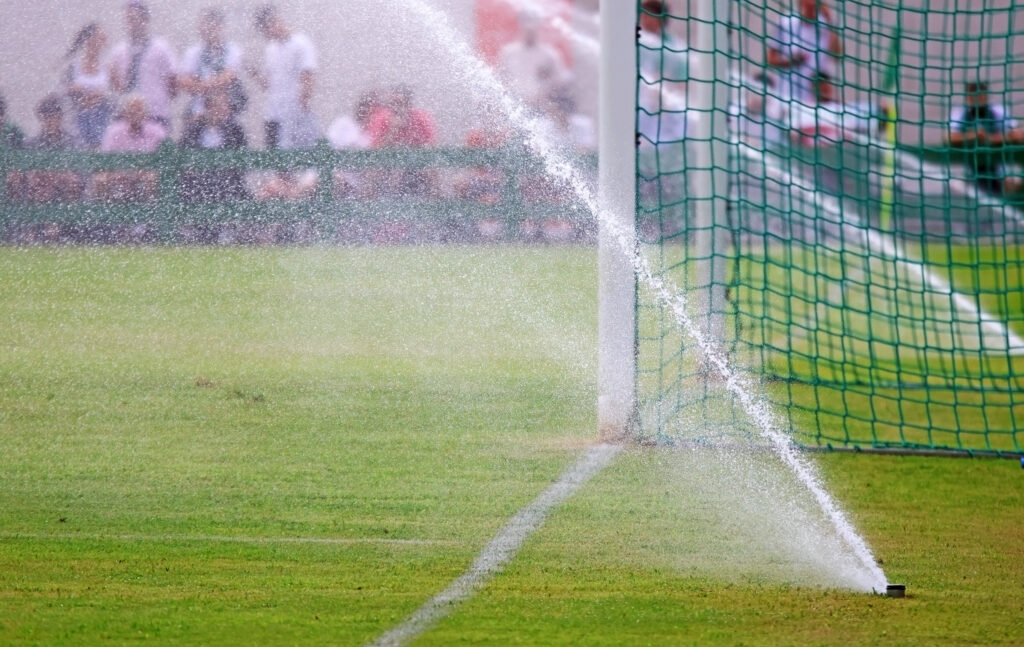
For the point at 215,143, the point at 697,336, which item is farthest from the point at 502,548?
the point at 215,143

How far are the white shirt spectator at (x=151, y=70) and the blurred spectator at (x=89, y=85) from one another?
16 centimetres

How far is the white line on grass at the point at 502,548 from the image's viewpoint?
3295 millimetres

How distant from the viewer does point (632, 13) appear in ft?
18.0

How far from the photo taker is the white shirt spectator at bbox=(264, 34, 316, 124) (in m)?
11.5

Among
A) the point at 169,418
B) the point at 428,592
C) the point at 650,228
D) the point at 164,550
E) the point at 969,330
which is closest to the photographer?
the point at 428,592

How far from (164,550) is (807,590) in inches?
69.9

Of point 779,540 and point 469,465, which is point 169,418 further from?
point 779,540

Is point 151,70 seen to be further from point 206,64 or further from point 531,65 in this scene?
point 531,65

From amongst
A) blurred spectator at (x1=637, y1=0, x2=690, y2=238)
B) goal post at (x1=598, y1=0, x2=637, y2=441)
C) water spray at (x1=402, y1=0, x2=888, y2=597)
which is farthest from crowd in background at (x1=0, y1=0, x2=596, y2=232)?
goal post at (x1=598, y1=0, x2=637, y2=441)

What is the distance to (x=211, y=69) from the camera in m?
11.6

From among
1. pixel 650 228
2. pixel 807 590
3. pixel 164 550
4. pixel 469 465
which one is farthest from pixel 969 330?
pixel 164 550

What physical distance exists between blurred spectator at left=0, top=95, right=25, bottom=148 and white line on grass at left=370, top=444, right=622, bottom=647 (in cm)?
782

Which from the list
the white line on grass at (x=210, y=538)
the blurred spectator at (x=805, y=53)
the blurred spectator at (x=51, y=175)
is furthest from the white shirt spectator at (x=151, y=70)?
the white line on grass at (x=210, y=538)

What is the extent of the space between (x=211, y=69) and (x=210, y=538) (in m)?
8.16
